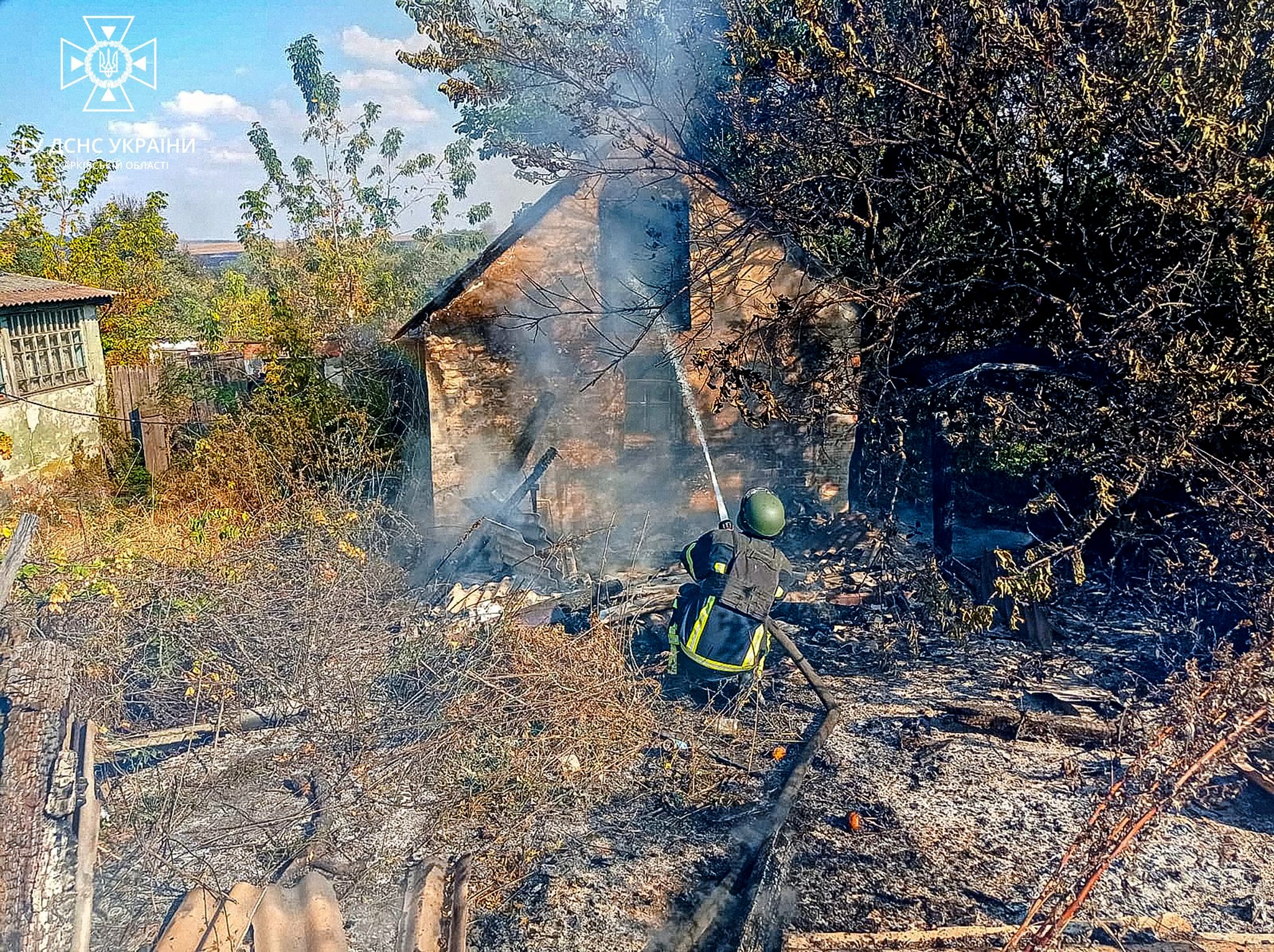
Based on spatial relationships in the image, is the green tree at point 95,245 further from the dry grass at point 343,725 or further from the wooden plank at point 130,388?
the dry grass at point 343,725

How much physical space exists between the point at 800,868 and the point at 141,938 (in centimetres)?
337

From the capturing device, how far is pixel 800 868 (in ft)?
15.6

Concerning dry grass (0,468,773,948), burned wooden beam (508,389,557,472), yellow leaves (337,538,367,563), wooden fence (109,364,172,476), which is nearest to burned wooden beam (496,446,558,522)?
burned wooden beam (508,389,557,472)

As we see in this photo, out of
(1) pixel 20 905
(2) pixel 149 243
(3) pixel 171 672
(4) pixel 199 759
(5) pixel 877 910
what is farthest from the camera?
(2) pixel 149 243

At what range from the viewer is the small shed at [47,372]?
1308 cm

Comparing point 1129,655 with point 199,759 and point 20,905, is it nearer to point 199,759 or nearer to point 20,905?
point 199,759

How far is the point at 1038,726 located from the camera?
608cm

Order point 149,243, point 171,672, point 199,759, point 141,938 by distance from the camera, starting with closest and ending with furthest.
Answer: point 141,938, point 199,759, point 171,672, point 149,243

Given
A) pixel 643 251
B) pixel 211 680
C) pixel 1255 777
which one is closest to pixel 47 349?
pixel 643 251

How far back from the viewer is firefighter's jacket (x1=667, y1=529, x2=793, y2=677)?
616 centimetres

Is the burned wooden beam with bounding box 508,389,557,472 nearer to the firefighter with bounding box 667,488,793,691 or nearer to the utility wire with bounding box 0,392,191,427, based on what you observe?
the firefighter with bounding box 667,488,793,691

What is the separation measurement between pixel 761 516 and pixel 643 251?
4603 millimetres

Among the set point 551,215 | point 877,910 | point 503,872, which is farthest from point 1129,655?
point 551,215

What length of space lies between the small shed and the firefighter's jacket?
11.8 meters
